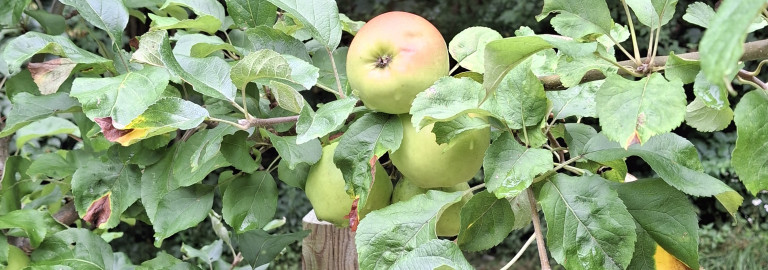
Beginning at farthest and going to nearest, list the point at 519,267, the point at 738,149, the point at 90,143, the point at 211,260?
the point at 519,267, the point at 211,260, the point at 90,143, the point at 738,149

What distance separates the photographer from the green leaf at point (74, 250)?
2.43 ft

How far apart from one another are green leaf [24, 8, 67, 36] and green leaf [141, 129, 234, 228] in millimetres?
369

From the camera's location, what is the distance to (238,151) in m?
0.64

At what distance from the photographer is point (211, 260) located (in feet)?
3.70

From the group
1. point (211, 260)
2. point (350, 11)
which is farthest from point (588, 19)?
point (350, 11)

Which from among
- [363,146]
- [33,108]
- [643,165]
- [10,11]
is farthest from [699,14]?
[643,165]

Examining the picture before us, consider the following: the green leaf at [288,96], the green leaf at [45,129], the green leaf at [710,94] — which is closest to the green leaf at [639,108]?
the green leaf at [710,94]

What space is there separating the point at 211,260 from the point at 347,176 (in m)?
0.65

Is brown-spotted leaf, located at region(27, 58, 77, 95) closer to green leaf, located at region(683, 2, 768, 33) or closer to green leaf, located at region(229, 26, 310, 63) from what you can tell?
green leaf, located at region(229, 26, 310, 63)

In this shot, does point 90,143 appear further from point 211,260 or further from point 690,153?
point 690,153

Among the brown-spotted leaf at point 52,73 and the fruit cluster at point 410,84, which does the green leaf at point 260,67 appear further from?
the brown-spotted leaf at point 52,73

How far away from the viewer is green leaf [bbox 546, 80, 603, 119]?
56 cm

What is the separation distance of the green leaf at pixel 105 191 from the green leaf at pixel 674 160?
44 centimetres

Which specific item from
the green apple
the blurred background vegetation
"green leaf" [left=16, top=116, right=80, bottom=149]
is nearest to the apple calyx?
the green apple
